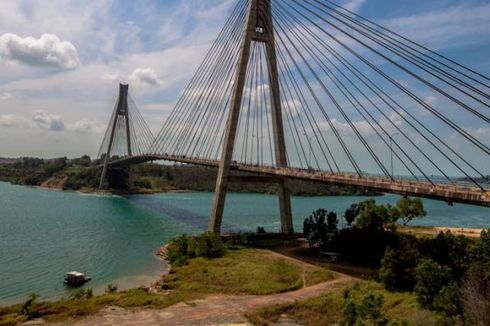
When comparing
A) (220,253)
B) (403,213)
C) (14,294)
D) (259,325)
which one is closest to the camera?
(259,325)

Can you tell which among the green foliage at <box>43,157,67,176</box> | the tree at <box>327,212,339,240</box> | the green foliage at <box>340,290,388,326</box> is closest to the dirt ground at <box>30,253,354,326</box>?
the green foliage at <box>340,290,388,326</box>

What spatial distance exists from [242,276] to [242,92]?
18.0 metres

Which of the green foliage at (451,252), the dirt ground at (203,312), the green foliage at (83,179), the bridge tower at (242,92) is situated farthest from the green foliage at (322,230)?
the green foliage at (83,179)

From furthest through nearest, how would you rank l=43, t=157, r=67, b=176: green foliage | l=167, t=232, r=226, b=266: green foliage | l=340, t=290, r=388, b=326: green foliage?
l=43, t=157, r=67, b=176: green foliage
l=167, t=232, r=226, b=266: green foliage
l=340, t=290, r=388, b=326: green foliage

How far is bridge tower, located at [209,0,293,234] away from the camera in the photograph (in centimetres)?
4053

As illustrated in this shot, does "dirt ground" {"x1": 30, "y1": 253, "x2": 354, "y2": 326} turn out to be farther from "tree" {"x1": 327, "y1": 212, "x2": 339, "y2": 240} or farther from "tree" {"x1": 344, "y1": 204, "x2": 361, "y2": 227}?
"tree" {"x1": 344, "y1": 204, "x2": 361, "y2": 227}

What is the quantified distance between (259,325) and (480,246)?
12884mm

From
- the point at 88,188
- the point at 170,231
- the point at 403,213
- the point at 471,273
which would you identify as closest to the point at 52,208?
the point at 170,231

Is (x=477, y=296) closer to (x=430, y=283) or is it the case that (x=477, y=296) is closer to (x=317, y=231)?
(x=430, y=283)

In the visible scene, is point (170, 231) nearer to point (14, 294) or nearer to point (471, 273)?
point (14, 294)

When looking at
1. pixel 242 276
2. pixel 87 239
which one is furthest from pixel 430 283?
pixel 87 239

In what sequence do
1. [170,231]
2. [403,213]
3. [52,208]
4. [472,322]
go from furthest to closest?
[52,208] < [403,213] < [170,231] < [472,322]

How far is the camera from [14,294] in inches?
1066

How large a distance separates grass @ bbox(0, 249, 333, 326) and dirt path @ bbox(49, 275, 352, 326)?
78 cm
